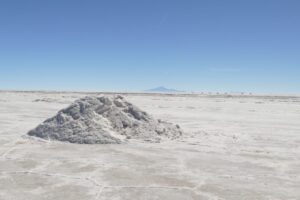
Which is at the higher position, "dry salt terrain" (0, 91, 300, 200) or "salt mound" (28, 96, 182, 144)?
"salt mound" (28, 96, 182, 144)

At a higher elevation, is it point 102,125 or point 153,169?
point 102,125

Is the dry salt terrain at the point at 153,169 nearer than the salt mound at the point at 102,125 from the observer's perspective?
Yes

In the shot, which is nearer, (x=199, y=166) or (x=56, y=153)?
(x=199, y=166)

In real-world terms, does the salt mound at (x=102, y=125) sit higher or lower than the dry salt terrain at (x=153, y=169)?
higher

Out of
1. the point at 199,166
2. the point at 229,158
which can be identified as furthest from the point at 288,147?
the point at 199,166

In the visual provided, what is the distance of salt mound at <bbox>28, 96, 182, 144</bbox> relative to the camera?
1520 centimetres

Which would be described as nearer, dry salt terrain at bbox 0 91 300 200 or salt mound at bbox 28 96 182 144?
dry salt terrain at bbox 0 91 300 200

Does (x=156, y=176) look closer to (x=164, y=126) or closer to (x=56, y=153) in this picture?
(x=56, y=153)

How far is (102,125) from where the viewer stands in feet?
51.5

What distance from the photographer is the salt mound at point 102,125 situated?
15.2 metres

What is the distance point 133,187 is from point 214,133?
968cm

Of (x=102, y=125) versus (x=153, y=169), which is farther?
(x=102, y=125)

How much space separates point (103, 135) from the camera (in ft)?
49.9

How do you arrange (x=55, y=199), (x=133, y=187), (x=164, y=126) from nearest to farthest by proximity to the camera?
(x=55, y=199) → (x=133, y=187) → (x=164, y=126)
